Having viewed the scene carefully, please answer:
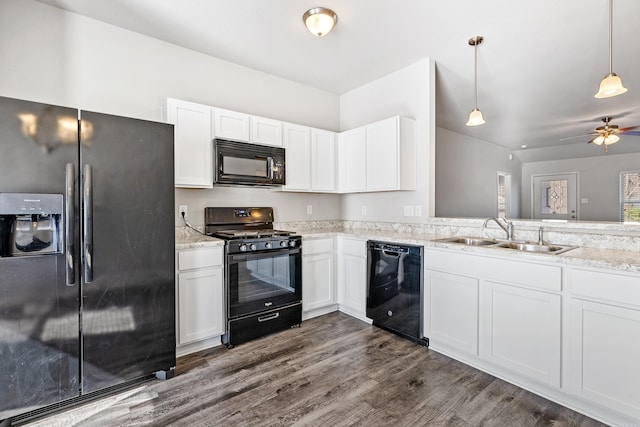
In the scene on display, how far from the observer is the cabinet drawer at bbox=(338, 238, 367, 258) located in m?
3.20

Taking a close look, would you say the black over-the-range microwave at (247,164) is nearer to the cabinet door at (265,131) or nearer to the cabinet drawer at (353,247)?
the cabinet door at (265,131)

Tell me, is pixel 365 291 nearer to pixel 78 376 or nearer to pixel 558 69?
pixel 78 376

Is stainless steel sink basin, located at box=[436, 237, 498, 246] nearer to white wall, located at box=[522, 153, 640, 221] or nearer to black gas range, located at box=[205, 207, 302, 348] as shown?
black gas range, located at box=[205, 207, 302, 348]

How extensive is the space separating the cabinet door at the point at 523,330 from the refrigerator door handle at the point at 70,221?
2.74m

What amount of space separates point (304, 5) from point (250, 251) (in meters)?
2.08

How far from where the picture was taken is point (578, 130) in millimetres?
6074

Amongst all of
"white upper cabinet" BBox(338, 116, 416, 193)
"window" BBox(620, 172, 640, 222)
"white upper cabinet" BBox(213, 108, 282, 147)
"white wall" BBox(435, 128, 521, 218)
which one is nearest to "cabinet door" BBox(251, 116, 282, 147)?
"white upper cabinet" BBox(213, 108, 282, 147)

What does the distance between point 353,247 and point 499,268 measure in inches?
58.2

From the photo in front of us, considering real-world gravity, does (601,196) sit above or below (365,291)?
above

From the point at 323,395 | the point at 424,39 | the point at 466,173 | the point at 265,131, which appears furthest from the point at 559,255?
the point at 466,173

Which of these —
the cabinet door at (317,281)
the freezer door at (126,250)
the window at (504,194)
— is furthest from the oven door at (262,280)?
the window at (504,194)

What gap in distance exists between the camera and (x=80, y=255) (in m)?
1.85

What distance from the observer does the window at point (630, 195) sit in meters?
6.90

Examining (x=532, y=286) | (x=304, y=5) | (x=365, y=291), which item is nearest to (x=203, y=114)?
(x=304, y=5)
